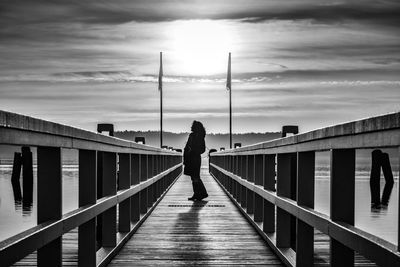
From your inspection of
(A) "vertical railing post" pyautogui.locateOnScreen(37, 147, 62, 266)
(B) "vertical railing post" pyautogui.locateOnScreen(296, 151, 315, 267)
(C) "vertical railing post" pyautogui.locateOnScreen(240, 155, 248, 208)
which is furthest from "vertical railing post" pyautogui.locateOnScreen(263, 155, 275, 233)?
(A) "vertical railing post" pyautogui.locateOnScreen(37, 147, 62, 266)

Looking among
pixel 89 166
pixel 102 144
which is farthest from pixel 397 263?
pixel 102 144

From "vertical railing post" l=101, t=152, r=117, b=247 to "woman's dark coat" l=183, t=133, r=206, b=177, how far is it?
6.63 meters

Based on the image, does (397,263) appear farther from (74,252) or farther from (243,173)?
(243,173)

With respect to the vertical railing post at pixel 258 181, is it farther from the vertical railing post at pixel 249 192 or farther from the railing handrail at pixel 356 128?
the railing handrail at pixel 356 128

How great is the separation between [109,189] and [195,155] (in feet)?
22.8

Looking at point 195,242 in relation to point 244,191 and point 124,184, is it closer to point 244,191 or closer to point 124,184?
point 124,184

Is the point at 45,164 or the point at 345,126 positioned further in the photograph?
the point at 45,164

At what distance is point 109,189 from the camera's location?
5.62m

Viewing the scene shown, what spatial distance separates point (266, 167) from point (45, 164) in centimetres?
377

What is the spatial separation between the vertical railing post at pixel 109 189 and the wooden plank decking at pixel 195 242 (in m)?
0.20

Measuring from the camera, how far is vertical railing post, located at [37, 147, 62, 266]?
3.35 meters

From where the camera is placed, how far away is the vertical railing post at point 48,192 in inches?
132

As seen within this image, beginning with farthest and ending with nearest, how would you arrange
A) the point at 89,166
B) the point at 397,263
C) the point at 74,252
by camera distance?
the point at 74,252 < the point at 89,166 < the point at 397,263

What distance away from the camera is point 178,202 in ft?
40.0
